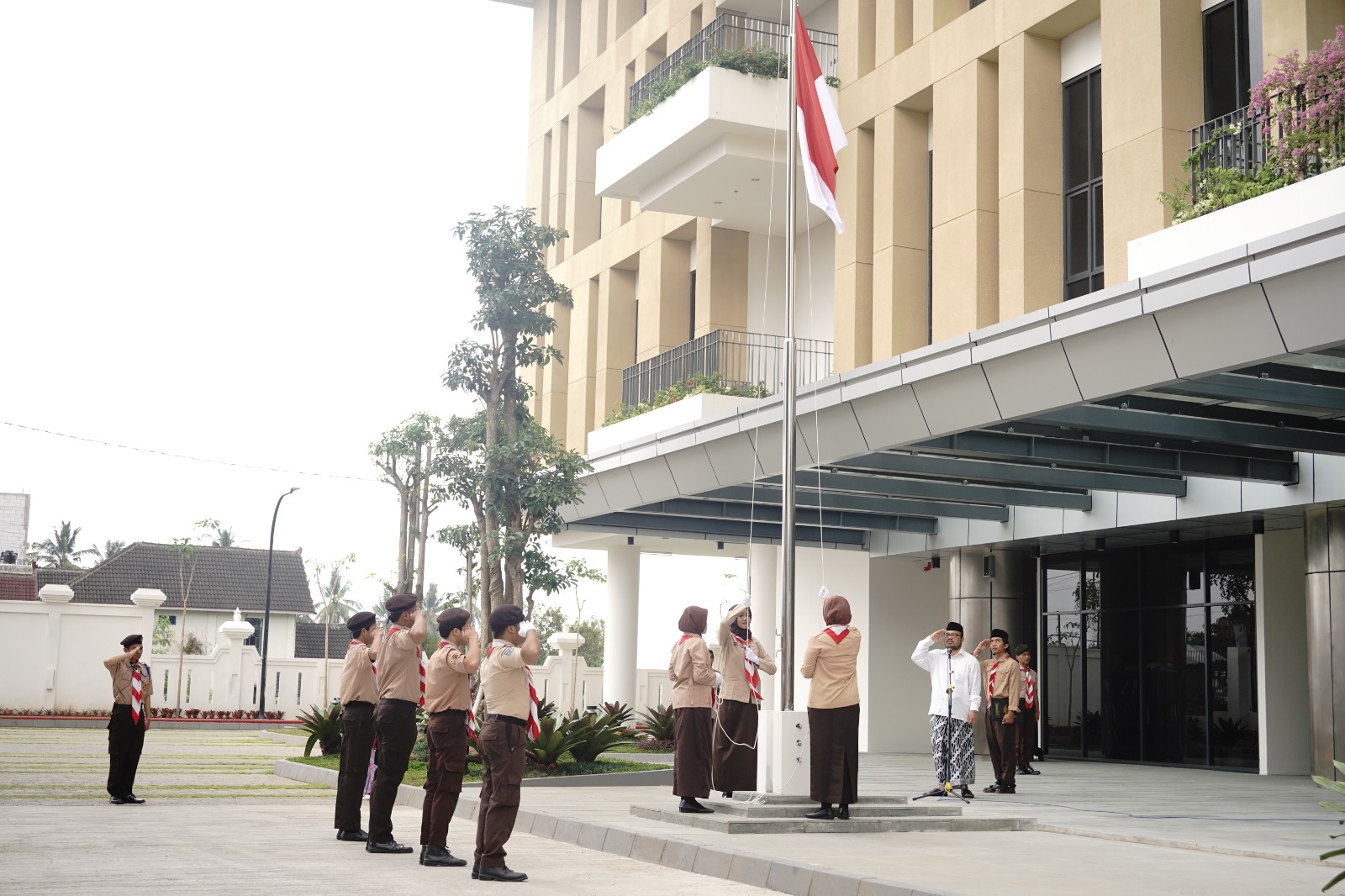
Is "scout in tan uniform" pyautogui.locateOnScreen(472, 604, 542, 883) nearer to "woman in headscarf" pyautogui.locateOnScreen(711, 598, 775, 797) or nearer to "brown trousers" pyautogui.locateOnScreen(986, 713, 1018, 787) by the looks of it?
"woman in headscarf" pyautogui.locateOnScreen(711, 598, 775, 797)

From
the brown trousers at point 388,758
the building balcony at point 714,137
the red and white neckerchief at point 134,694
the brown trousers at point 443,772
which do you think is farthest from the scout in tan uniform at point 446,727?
the building balcony at point 714,137

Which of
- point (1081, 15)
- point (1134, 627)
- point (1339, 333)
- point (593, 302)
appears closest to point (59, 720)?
point (593, 302)

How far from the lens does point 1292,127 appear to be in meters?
14.4

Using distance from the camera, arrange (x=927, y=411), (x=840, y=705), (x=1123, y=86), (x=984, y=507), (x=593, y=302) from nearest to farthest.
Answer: (x=840, y=705) → (x=927, y=411) → (x=1123, y=86) → (x=984, y=507) → (x=593, y=302)

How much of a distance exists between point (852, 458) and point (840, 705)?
237 inches

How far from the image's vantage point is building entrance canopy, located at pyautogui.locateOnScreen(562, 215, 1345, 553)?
37.3 ft

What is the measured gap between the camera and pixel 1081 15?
19844 millimetres

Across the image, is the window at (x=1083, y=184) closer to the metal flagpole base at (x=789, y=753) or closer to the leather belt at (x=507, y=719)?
the metal flagpole base at (x=789, y=753)

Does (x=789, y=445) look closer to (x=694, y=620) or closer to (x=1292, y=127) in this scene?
(x=694, y=620)

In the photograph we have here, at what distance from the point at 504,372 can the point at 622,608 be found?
14.3 meters

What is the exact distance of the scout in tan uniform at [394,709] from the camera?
10336mm

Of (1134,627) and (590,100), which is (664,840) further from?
(590,100)

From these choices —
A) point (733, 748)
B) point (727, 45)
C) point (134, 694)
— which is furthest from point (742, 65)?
point (134, 694)

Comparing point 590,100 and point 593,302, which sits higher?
point 590,100
